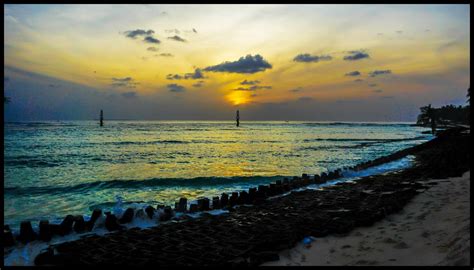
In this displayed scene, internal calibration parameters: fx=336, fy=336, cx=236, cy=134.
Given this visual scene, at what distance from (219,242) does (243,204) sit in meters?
4.66

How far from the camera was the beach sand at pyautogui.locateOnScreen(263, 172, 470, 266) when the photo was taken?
5637 mm

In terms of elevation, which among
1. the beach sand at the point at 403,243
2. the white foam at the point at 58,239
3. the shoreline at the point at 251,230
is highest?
the beach sand at the point at 403,243

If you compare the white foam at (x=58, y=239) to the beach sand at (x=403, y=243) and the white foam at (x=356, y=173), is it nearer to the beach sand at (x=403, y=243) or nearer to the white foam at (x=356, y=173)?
the beach sand at (x=403, y=243)

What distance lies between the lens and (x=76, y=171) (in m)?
23.7

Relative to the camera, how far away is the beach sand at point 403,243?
5.64 metres

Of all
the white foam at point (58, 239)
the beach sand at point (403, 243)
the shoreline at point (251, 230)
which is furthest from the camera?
the white foam at point (58, 239)

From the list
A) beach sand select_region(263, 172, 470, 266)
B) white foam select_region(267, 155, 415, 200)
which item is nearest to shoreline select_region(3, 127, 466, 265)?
beach sand select_region(263, 172, 470, 266)

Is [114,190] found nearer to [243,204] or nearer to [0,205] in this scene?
[243,204]

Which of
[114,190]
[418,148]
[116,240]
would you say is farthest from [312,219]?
[418,148]

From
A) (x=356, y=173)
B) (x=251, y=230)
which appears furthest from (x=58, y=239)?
(x=356, y=173)

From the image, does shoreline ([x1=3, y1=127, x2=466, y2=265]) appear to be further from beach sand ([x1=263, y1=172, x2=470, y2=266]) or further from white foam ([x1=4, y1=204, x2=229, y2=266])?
white foam ([x1=4, y1=204, x2=229, y2=266])

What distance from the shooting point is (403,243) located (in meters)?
6.67

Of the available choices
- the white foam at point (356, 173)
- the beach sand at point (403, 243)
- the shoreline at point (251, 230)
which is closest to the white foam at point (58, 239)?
the shoreline at point (251, 230)

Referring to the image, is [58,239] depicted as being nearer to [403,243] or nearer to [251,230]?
[251,230]
